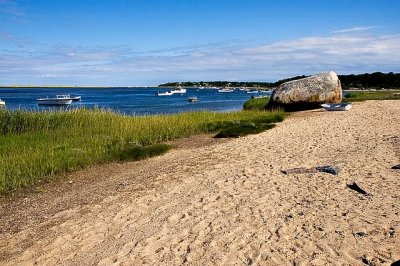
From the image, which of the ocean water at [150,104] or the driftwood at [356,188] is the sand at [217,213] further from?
the ocean water at [150,104]

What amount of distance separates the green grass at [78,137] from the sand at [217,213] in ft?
2.68

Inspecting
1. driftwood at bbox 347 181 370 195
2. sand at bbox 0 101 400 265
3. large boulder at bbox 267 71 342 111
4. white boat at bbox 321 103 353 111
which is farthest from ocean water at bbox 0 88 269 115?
driftwood at bbox 347 181 370 195

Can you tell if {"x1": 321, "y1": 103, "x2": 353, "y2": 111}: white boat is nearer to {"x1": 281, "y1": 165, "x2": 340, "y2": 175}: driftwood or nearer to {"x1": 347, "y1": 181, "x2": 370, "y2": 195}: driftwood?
{"x1": 281, "y1": 165, "x2": 340, "y2": 175}: driftwood

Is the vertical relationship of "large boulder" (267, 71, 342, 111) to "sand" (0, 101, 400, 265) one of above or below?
above

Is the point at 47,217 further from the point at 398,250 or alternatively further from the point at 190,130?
the point at 190,130

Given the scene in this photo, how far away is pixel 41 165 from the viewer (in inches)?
480

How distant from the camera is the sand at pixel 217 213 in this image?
593 centimetres

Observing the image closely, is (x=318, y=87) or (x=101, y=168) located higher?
(x=318, y=87)

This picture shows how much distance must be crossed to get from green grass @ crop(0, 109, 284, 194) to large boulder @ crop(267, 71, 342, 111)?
1482 millimetres

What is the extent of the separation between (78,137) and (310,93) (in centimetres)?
1544

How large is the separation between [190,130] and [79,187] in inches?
396

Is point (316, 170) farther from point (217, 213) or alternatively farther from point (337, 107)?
point (337, 107)

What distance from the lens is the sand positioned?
593cm

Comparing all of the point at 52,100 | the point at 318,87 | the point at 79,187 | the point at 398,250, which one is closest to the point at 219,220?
the point at 398,250
